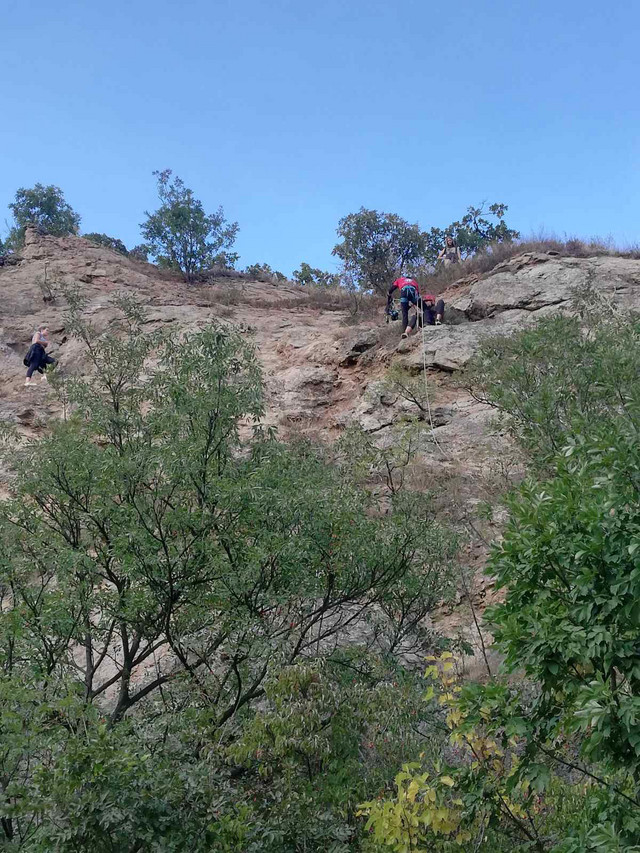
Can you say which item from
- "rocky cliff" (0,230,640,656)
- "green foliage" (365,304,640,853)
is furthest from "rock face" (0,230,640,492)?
Result: "green foliage" (365,304,640,853)

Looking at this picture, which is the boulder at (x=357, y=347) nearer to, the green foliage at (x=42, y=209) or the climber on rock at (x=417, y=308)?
the climber on rock at (x=417, y=308)

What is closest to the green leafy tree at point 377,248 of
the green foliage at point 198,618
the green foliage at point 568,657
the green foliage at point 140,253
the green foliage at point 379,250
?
the green foliage at point 379,250

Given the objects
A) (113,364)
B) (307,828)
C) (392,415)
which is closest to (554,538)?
(307,828)

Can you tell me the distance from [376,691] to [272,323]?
17164mm

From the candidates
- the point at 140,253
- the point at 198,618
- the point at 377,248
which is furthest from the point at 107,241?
the point at 198,618

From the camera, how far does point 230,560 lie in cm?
771

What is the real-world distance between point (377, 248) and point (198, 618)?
18.9m

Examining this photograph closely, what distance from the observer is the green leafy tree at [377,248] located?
24.6 metres

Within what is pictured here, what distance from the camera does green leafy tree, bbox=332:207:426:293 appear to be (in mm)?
24625

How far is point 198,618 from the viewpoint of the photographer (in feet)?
25.8

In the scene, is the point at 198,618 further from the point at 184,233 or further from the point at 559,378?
the point at 184,233

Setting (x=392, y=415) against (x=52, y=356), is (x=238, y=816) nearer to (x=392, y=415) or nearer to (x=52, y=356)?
(x=392, y=415)

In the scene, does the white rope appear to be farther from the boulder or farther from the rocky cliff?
the boulder

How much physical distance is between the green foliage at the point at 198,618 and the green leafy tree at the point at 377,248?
51.5ft
